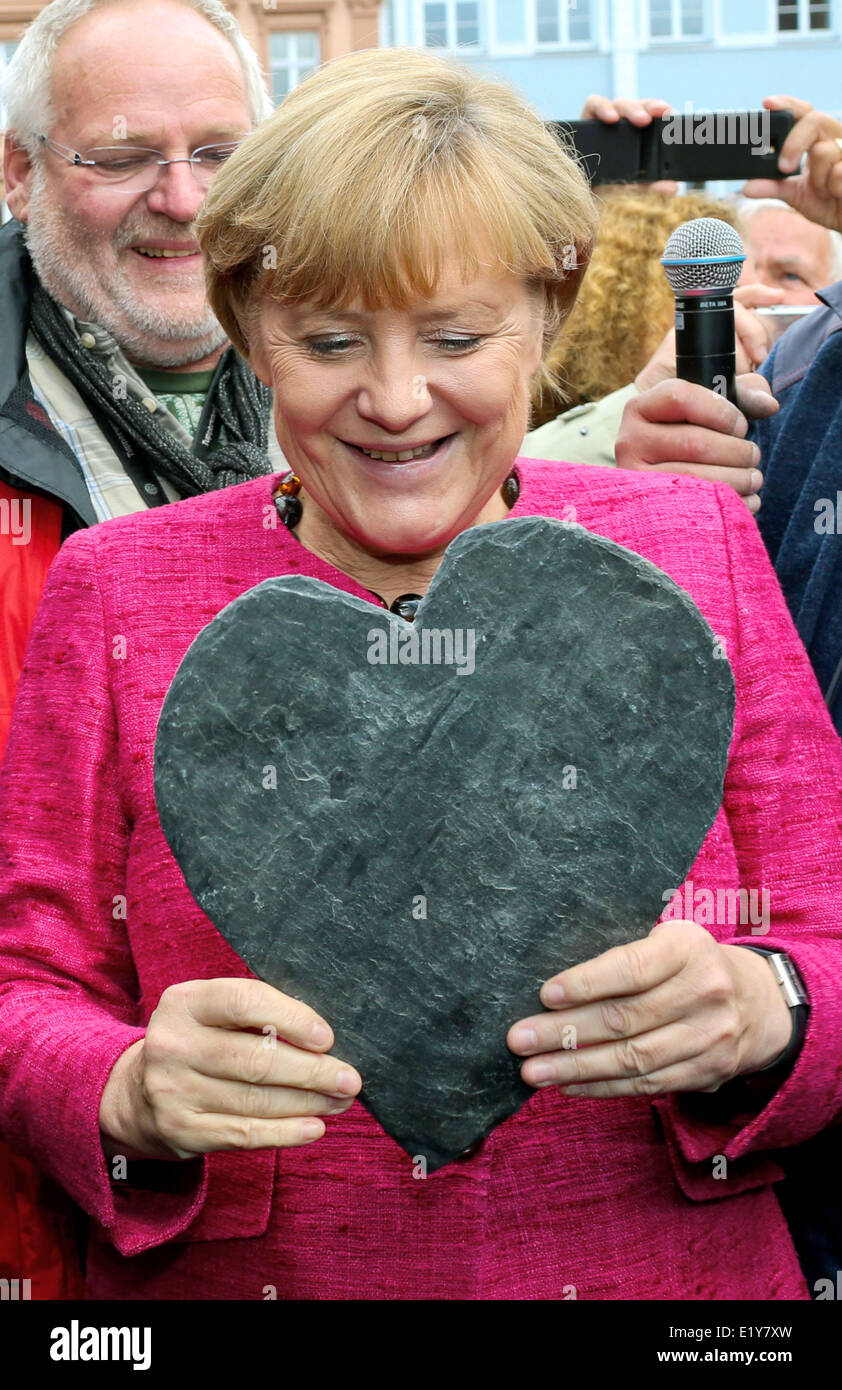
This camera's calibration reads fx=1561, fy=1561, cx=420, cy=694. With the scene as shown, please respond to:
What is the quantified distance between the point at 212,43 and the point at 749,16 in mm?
16793

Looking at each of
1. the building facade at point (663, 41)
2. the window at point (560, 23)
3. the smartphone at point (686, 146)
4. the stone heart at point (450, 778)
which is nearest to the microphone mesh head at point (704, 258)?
the smartphone at point (686, 146)

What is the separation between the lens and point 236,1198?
1543mm

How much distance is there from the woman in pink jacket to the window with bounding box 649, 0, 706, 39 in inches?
639

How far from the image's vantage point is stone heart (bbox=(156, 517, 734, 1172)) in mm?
1300

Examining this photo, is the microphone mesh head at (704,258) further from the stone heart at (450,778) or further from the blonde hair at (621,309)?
the blonde hair at (621,309)

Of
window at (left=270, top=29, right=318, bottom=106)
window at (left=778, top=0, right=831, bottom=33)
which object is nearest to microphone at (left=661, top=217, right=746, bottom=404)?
window at (left=270, top=29, right=318, bottom=106)

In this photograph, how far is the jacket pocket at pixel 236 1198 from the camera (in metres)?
1.53

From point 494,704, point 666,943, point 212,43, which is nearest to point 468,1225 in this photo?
point 666,943

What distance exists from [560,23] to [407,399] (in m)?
17.0

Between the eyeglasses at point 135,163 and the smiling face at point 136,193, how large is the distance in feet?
0.03

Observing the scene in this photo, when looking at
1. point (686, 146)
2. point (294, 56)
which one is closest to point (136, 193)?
point (686, 146)

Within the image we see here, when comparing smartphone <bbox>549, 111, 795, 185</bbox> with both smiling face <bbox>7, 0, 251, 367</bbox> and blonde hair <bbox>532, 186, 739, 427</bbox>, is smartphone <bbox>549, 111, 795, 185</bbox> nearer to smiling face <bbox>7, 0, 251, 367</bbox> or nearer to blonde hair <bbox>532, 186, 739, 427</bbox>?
smiling face <bbox>7, 0, 251, 367</bbox>

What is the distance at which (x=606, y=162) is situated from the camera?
2258mm

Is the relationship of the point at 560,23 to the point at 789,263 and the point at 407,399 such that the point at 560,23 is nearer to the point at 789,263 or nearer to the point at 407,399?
the point at 789,263
